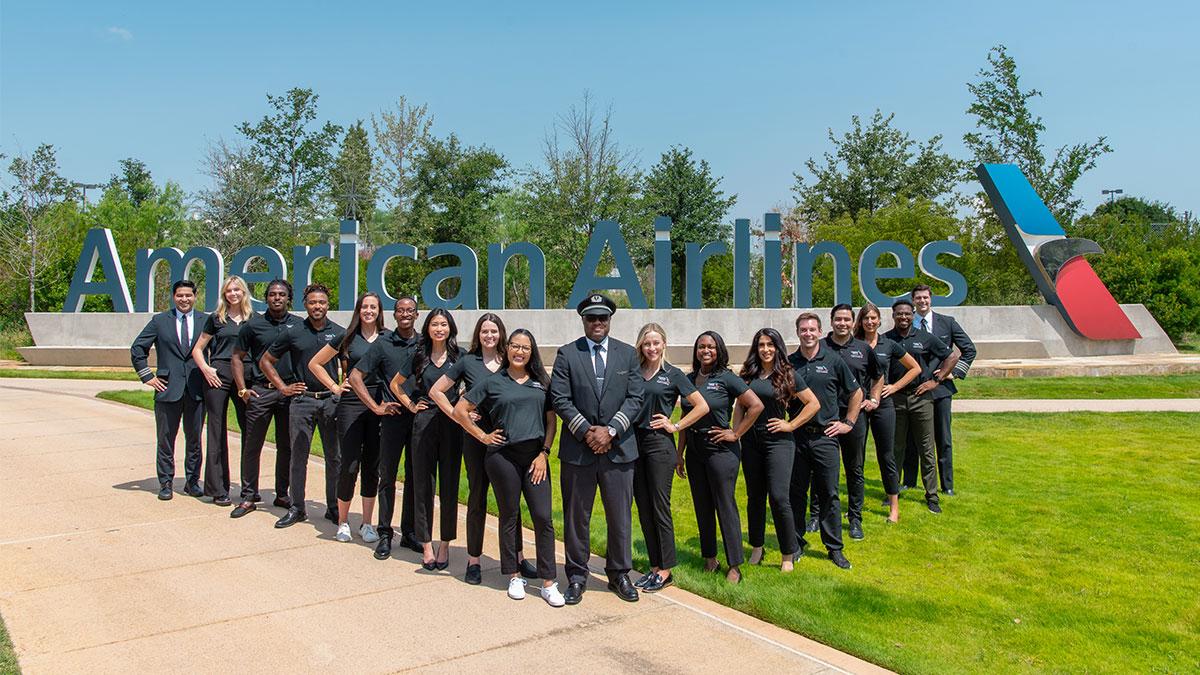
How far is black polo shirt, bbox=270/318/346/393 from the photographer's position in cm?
665

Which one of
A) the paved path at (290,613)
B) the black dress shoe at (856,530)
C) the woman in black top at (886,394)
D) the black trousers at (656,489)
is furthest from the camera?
the woman in black top at (886,394)

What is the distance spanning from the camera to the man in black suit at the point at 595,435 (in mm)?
5004

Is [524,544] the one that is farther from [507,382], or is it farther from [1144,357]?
[1144,357]

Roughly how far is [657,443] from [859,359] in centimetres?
205

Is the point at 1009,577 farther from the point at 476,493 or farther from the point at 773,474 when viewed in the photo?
the point at 476,493

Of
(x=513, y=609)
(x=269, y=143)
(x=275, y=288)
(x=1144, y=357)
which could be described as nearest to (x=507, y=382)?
(x=513, y=609)

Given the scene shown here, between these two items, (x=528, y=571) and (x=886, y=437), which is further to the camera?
(x=886, y=437)

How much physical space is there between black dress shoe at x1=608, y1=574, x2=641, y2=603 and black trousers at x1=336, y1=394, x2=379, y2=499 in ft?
6.86

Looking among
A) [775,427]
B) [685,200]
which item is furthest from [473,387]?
[685,200]

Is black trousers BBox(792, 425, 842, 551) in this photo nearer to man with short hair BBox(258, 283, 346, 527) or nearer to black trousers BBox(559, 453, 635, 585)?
black trousers BBox(559, 453, 635, 585)

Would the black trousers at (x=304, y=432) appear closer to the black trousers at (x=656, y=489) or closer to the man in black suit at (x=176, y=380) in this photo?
the man in black suit at (x=176, y=380)

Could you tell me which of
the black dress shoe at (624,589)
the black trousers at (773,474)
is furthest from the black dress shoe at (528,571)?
the black trousers at (773,474)

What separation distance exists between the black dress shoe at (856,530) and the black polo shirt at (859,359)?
801mm

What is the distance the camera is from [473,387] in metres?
5.20
